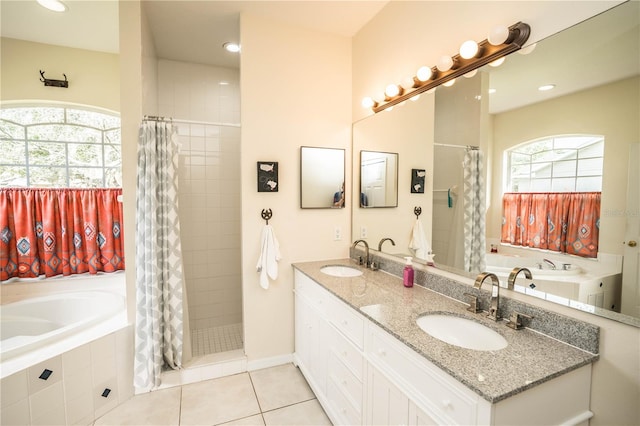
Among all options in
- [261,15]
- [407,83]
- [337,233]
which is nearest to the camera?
[407,83]

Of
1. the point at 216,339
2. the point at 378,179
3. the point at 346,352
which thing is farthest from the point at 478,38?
the point at 216,339

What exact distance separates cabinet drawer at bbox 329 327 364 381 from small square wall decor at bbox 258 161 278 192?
120cm

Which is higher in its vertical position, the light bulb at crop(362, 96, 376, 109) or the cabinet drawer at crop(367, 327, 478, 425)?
the light bulb at crop(362, 96, 376, 109)

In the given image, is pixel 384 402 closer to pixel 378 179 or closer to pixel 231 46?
pixel 378 179

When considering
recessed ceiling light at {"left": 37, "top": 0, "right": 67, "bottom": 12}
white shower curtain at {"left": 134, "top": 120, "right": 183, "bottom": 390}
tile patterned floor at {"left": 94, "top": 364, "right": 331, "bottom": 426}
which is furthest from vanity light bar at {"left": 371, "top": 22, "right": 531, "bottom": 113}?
recessed ceiling light at {"left": 37, "top": 0, "right": 67, "bottom": 12}

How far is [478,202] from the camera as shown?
63.1 inches

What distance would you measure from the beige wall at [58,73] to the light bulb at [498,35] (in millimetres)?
3349

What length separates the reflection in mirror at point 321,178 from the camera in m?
2.53

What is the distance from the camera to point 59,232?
280cm

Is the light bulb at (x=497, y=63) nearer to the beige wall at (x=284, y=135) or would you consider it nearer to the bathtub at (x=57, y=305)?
the beige wall at (x=284, y=135)

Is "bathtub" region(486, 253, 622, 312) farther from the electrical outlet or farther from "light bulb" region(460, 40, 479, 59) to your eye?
the electrical outlet

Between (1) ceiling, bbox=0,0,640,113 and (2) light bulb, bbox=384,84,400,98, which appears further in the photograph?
(2) light bulb, bbox=384,84,400,98

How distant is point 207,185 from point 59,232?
1394 millimetres

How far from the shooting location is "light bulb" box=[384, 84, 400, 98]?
6.88 ft
